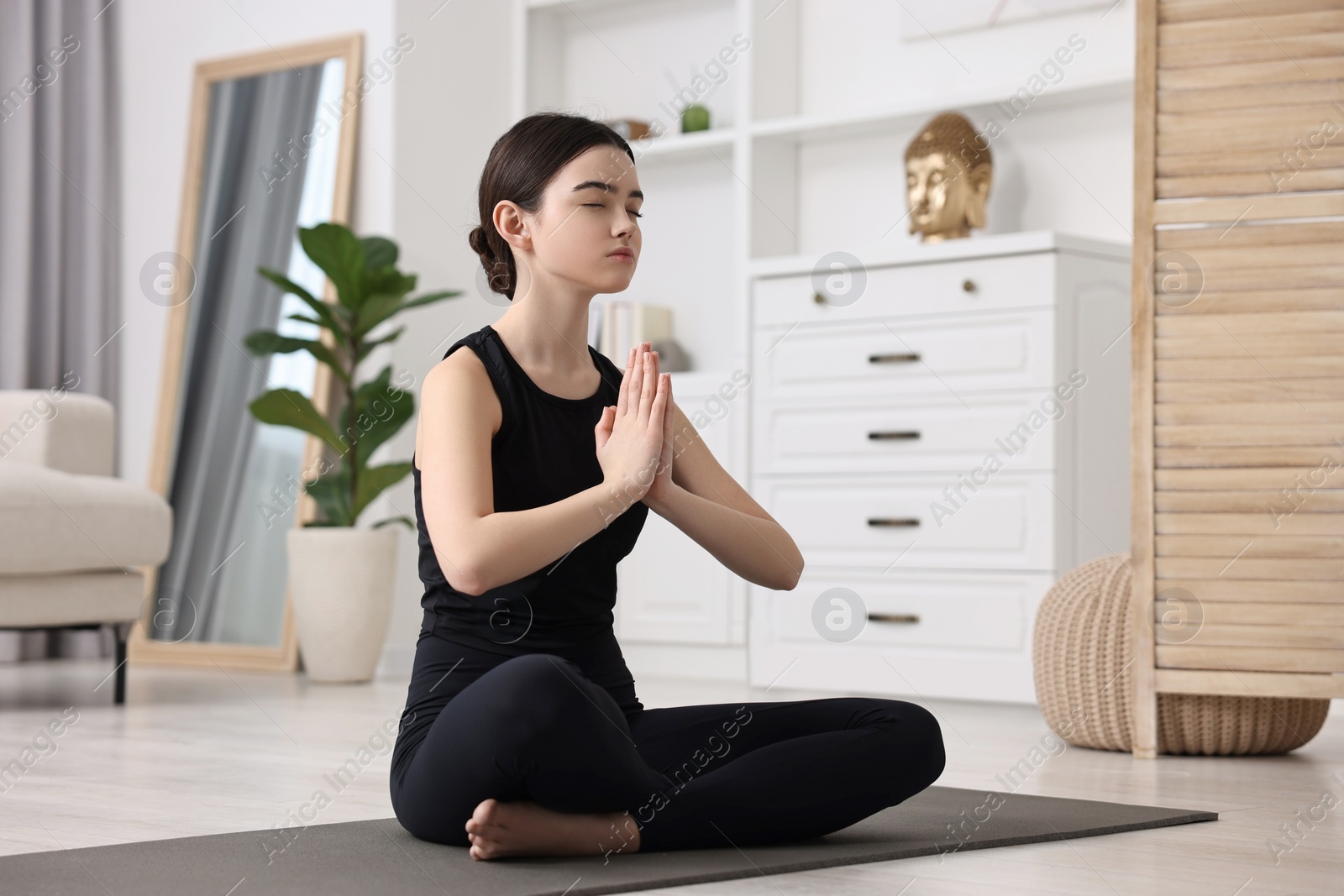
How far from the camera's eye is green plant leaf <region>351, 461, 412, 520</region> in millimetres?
4441

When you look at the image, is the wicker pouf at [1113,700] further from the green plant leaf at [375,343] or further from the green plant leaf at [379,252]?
the green plant leaf at [379,252]

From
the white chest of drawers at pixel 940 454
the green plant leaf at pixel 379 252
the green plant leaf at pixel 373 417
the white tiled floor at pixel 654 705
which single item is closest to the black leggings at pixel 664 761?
the white tiled floor at pixel 654 705

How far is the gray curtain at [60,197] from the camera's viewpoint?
5.19 metres

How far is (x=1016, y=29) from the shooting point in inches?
173

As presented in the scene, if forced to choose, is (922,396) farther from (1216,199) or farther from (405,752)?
(405,752)

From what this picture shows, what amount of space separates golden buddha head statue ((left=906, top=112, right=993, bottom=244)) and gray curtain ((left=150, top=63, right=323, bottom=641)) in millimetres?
2098

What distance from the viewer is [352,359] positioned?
4.54 meters

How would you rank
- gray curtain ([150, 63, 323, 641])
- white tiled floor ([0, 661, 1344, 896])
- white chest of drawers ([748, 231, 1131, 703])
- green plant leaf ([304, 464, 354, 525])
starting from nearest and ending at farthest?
white tiled floor ([0, 661, 1344, 896]) < white chest of drawers ([748, 231, 1131, 703]) < green plant leaf ([304, 464, 354, 525]) < gray curtain ([150, 63, 323, 641])

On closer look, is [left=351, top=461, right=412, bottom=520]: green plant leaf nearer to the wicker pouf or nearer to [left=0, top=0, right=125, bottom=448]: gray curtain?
[left=0, top=0, right=125, bottom=448]: gray curtain

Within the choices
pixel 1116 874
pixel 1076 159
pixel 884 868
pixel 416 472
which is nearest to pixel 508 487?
pixel 416 472

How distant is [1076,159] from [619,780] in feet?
10.2

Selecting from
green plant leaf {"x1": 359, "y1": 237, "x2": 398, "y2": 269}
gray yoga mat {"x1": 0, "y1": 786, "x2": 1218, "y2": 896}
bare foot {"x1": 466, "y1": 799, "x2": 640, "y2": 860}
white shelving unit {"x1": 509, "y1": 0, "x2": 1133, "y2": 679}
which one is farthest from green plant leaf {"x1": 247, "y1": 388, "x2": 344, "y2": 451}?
bare foot {"x1": 466, "y1": 799, "x2": 640, "y2": 860}

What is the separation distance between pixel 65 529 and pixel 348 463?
3.87ft

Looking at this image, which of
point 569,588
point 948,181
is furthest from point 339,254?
point 569,588
